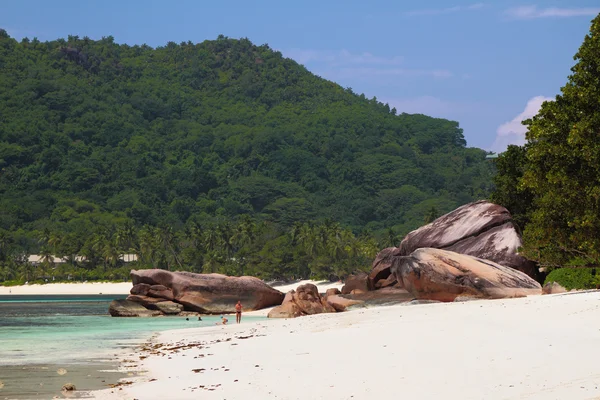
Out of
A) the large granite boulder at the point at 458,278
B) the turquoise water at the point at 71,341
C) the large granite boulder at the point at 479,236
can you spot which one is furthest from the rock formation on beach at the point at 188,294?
the large granite boulder at the point at 458,278

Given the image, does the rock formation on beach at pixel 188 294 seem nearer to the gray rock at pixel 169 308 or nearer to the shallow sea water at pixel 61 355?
the gray rock at pixel 169 308

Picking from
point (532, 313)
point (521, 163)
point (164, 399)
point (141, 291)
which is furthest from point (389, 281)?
point (164, 399)

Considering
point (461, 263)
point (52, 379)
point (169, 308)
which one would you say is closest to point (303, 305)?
point (461, 263)

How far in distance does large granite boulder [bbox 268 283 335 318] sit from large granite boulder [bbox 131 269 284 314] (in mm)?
8757

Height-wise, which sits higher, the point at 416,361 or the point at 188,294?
the point at 188,294

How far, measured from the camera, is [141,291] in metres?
52.6

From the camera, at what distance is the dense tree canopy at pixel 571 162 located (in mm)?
23594

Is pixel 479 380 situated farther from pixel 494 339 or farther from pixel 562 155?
pixel 562 155

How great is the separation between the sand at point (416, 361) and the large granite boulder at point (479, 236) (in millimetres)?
14251

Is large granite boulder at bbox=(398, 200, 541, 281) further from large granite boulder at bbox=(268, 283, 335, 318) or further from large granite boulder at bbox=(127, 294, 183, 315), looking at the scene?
large granite boulder at bbox=(127, 294, 183, 315)

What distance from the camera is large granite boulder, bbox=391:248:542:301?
106 feet

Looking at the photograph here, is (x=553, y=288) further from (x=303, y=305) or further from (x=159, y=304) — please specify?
(x=159, y=304)

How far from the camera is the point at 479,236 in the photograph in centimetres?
3972

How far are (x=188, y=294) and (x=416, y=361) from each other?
37269mm
